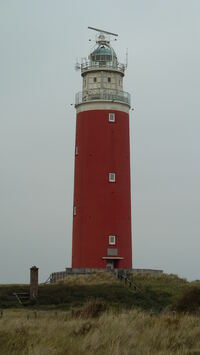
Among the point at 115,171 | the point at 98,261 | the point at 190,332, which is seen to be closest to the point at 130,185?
the point at 115,171

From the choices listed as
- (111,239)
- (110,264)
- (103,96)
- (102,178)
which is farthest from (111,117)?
(110,264)

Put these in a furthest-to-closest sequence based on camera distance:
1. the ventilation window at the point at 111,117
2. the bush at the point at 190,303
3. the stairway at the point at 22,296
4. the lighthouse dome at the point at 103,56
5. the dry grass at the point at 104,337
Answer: the lighthouse dome at the point at 103,56 < the ventilation window at the point at 111,117 < the stairway at the point at 22,296 < the bush at the point at 190,303 < the dry grass at the point at 104,337

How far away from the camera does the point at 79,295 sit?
108 ft

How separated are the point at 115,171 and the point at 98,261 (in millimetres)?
5061

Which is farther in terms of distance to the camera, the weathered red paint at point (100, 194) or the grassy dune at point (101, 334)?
the weathered red paint at point (100, 194)

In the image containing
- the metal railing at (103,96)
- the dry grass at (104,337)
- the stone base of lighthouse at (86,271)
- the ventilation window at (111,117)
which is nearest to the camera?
the dry grass at (104,337)

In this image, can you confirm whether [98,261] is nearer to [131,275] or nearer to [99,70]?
[131,275]

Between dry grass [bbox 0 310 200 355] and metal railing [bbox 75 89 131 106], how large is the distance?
25649mm

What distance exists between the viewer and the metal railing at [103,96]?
41.9 metres

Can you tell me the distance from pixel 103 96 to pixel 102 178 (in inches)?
188

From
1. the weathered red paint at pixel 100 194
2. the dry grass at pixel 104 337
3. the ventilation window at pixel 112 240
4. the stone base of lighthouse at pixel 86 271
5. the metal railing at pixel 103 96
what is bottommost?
the dry grass at pixel 104 337

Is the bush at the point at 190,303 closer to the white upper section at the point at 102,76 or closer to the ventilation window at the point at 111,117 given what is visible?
the ventilation window at the point at 111,117

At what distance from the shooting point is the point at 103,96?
137 ft

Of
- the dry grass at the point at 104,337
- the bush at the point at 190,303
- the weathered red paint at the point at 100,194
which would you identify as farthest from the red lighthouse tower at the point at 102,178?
the dry grass at the point at 104,337
